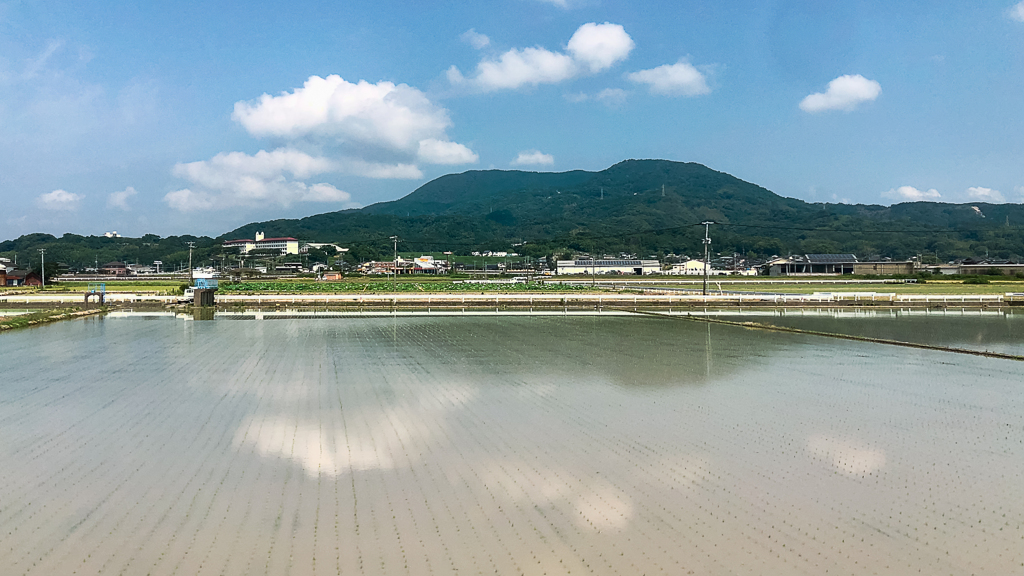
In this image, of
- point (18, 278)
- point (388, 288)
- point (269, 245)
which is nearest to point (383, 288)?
point (388, 288)

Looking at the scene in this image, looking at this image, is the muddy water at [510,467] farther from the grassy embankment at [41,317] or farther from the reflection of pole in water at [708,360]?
the grassy embankment at [41,317]

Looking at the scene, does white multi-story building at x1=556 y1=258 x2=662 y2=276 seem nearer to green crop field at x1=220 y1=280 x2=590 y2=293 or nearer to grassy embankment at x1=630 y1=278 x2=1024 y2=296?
grassy embankment at x1=630 y1=278 x2=1024 y2=296

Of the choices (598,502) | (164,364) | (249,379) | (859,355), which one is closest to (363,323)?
(164,364)

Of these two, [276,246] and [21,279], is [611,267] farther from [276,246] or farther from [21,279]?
[276,246]

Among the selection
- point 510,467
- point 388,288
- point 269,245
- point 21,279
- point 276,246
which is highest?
point 269,245

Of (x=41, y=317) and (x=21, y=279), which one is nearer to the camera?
(x=41, y=317)

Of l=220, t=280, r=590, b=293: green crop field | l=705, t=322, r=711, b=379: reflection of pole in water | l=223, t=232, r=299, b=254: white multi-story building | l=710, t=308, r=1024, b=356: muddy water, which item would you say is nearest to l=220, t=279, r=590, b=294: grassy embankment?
l=220, t=280, r=590, b=293: green crop field

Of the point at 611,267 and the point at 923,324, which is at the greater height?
the point at 611,267
